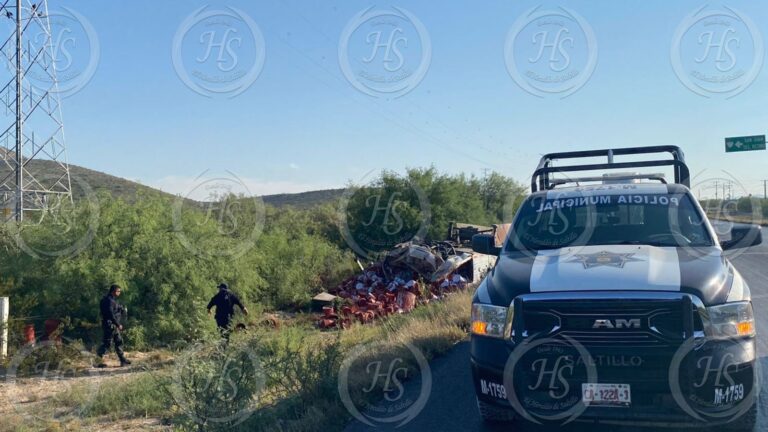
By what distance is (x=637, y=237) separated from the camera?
5.95 m

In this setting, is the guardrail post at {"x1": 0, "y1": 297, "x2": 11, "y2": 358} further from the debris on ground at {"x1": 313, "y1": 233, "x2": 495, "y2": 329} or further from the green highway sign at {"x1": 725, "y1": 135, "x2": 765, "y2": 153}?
the green highway sign at {"x1": 725, "y1": 135, "x2": 765, "y2": 153}

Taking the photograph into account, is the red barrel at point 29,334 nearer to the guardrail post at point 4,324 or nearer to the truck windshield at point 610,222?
the guardrail post at point 4,324

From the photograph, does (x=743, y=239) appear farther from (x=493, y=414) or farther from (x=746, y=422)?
(x=493, y=414)

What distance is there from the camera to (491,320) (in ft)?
16.4

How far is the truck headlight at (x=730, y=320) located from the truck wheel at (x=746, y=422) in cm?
57

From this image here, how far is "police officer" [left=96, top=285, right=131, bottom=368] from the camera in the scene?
559 inches

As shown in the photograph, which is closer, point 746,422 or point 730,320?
point 730,320

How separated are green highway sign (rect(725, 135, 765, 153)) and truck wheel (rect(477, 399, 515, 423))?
1960 inches

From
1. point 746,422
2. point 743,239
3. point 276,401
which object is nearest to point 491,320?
point 746,422

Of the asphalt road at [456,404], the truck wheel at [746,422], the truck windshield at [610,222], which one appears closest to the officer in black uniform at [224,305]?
the asphalt road at [456,404]

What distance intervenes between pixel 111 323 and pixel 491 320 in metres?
11.7

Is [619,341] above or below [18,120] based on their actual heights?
below

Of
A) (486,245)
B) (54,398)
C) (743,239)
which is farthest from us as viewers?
(54,398)

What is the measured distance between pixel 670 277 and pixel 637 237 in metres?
1.24
